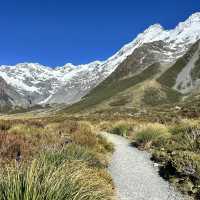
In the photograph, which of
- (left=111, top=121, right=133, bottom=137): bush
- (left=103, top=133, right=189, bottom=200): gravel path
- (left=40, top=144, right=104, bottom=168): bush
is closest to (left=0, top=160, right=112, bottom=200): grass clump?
Result: (left=40, top=144, right=104, bottom=168): bush

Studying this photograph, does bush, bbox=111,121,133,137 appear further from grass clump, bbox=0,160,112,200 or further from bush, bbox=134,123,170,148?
grass clump, bbox=0,160,112,200

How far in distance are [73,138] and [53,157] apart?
6900 millimetres

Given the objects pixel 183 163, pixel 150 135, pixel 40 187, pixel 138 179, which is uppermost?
pixel 40 187

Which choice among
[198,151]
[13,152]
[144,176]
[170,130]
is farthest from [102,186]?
[170,130]

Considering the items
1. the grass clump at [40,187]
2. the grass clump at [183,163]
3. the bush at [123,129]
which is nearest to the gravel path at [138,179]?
the grass clump at [183,163]

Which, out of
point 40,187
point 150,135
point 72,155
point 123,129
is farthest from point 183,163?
point 123,129

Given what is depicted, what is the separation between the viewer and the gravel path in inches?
471

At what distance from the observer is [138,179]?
559 inches

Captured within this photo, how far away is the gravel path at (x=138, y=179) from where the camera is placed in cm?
1195

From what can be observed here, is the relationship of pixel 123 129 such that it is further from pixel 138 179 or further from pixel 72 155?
pixel 72 155

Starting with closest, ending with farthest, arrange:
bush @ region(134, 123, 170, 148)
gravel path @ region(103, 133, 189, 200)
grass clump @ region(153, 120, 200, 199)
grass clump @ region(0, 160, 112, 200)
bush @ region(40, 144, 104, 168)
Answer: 1. grass clump @ region(0, 160, 112, 200)
2. bush @ region(40, 144, 104, 168)
3. gravel path @ region(103, 133, 189, 200)
4. grass clump @ region(153, 120, 200, 199)
5. bush @ region(134, 123, 170, 148)

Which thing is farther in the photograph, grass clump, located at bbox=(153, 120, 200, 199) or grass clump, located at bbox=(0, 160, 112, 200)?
grass clump, located at bbox=(153, 120, 200, 199)

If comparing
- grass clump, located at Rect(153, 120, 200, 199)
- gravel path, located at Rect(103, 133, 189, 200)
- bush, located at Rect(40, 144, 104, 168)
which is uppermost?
bush, located at Rect(40, 144, 104, 168)

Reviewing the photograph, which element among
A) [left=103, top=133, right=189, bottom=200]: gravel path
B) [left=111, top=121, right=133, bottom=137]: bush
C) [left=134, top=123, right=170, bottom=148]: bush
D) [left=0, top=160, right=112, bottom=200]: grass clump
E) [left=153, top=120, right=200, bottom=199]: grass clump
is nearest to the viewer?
[left=0, top=160, right=112, bottom=200]: grass clump
